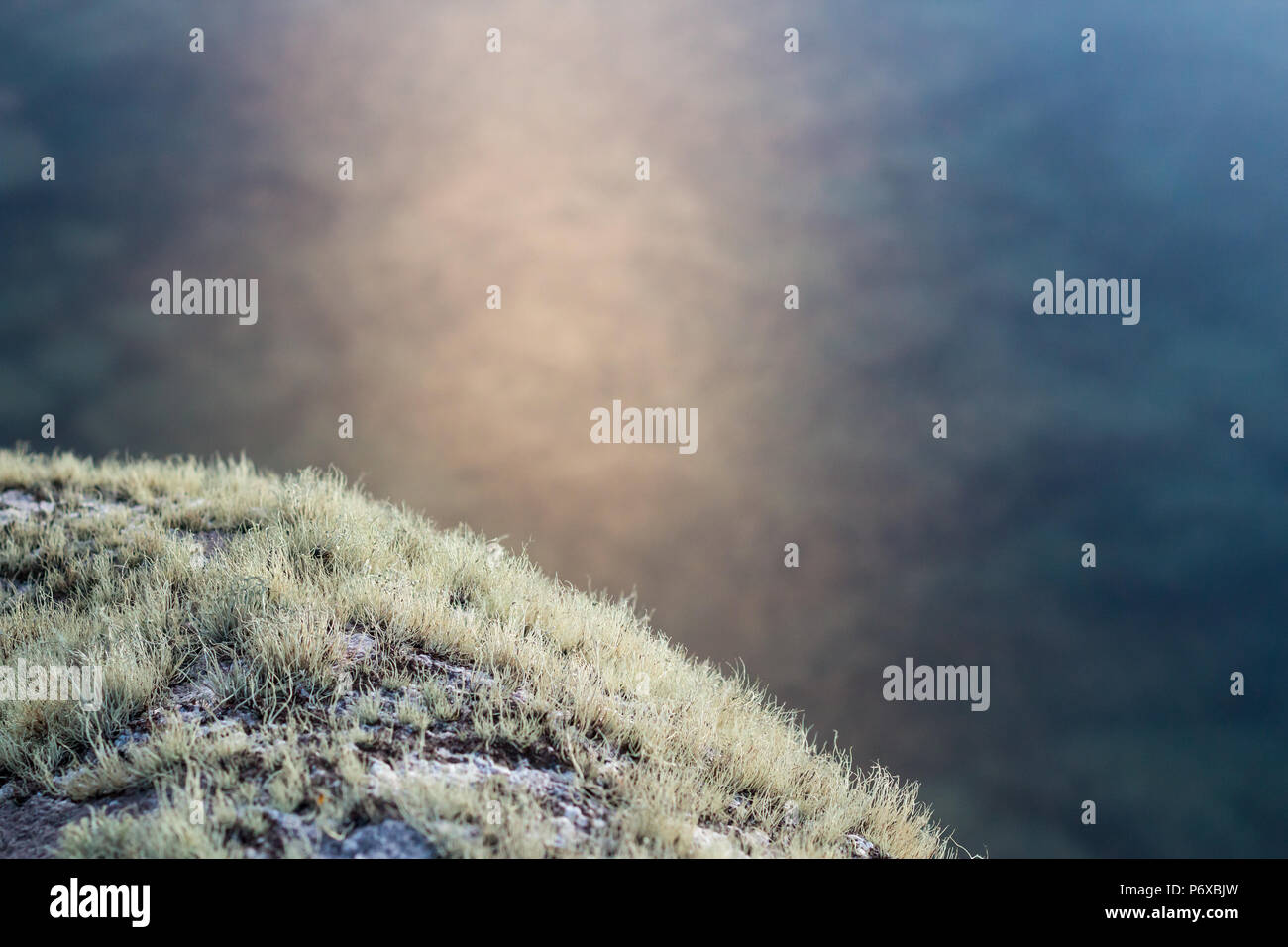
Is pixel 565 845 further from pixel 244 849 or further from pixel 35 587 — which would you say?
pixel 35 587

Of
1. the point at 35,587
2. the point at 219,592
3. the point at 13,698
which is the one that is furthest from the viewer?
the point at 35,587

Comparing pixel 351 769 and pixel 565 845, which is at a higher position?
pixel 351 769

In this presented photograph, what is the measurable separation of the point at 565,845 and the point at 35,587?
701 cm

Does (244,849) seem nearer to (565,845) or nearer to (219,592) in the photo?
(565,845)

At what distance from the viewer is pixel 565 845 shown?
429 cm

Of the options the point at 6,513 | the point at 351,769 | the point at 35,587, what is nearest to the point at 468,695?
the point at 351,769

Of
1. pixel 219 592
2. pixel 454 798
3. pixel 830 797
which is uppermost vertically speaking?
pixel 219 592

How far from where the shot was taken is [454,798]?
4.34 meters
